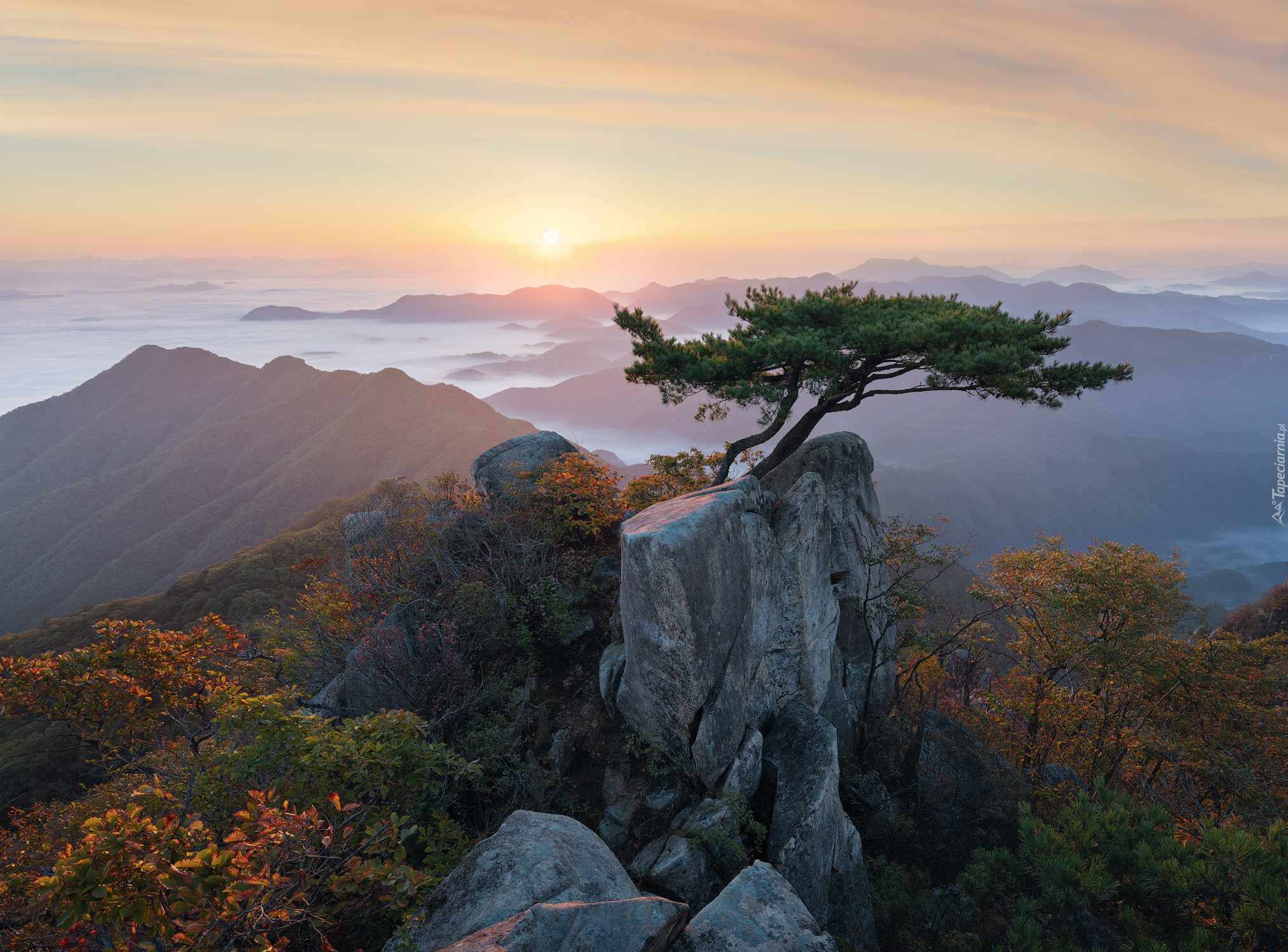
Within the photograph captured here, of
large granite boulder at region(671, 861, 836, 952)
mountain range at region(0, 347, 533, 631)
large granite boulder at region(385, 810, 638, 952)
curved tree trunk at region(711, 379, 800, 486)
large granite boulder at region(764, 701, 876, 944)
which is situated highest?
curved tree trunk at region(711, 379, 800, 486)

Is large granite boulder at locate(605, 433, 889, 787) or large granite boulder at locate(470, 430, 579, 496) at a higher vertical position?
large granite boulder at locate(470, 430, 579, 496)

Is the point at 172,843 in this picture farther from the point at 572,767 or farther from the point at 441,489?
the point at 441,489

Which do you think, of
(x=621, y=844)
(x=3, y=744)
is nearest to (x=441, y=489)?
(x=621, y=844)

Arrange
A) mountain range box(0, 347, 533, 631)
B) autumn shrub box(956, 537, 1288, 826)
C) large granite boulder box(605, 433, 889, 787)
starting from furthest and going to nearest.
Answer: mountain range box(0, 347, 533, 631)
autumn shrub box(956, 537, 1288, 826)
large granite boulder box(605, 433, 889, 787)

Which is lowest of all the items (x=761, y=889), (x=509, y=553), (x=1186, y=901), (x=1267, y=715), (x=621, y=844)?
(x=1267, y=715)

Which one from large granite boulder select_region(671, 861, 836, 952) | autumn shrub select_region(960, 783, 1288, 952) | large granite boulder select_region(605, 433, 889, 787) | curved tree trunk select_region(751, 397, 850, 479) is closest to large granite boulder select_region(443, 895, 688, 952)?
large granite boulder select_region(671, 861, 836, 952)

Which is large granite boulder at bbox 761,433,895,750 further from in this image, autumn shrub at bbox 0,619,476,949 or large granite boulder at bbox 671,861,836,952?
autumn shrub at bbox 0,619,476,949

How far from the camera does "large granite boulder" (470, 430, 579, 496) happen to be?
18078mm

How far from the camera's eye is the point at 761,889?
742 cm

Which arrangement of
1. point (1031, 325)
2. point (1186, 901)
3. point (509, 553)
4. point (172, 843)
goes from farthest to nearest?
point (509, 553) < point (1031, 325) < point (1186, 901) < point (172, 843)

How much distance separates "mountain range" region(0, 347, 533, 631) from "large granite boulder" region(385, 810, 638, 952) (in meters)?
115

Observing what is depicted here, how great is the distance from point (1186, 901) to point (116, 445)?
256303 millimetres

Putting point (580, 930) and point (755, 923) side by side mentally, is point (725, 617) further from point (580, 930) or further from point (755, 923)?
point (580, 930)

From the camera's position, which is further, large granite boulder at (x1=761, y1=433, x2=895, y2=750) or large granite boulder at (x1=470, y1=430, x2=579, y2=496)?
large granite boulder at (x1=470, y1=430, x2=579, y2=496)
